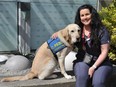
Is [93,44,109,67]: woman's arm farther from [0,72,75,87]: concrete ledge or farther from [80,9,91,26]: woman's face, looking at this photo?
[0,72,75,87]: concrete ledge

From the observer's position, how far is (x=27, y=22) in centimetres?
953

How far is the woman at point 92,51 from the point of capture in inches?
188

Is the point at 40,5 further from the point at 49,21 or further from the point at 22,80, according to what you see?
the point at 22,80

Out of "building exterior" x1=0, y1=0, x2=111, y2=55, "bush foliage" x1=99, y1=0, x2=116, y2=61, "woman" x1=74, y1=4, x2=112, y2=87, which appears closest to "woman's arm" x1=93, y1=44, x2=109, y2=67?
"woman" x1=74, y1=4, x2=112, y2=87

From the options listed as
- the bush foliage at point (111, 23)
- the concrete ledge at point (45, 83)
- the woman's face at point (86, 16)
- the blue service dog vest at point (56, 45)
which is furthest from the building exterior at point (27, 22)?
the woman's face at point (86, 16)

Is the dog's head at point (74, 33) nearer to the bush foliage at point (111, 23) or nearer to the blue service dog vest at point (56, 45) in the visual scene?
the blue service dog vest at point (56, 45)

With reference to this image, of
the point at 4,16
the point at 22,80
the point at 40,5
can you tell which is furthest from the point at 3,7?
the point at 22,80

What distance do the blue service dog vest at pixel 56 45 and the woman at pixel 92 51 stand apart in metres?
0.26

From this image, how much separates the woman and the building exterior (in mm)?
4636

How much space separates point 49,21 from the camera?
9.97 metres

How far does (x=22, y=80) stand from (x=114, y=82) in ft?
4.87

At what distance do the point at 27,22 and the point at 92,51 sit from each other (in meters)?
4.82

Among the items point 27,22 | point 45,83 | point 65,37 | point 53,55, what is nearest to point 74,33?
point 65,37

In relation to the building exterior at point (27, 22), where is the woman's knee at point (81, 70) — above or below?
above
